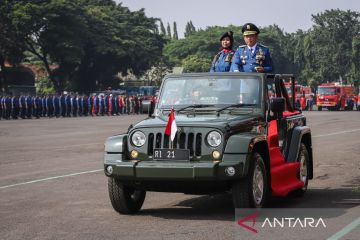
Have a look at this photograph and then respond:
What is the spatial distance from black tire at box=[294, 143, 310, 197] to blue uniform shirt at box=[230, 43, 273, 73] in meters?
1.26

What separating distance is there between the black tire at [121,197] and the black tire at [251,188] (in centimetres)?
132

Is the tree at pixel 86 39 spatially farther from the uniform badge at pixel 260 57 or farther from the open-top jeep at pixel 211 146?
the open-top jeep at pixel 211 146

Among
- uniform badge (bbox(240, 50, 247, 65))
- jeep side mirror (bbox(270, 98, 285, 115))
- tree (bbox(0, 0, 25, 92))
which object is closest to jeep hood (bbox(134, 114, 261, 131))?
jeep side mirror (bbox(270, 98, 285, 115))

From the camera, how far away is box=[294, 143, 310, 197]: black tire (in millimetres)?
10500

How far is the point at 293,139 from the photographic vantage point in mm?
10297

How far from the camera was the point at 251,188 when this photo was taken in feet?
27.8

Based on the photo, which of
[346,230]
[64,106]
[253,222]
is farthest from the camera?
[64,106]

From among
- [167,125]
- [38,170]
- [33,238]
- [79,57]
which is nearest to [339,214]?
[167,125]

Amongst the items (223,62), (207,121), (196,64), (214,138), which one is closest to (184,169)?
(214,138)

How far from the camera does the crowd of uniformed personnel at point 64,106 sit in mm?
47906

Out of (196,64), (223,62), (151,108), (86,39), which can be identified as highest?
(86,39)

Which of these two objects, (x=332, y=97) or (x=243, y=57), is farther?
(x=332, y=97)

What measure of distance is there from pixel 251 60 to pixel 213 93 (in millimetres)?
1309

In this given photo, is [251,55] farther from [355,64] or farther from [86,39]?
[355,64]
